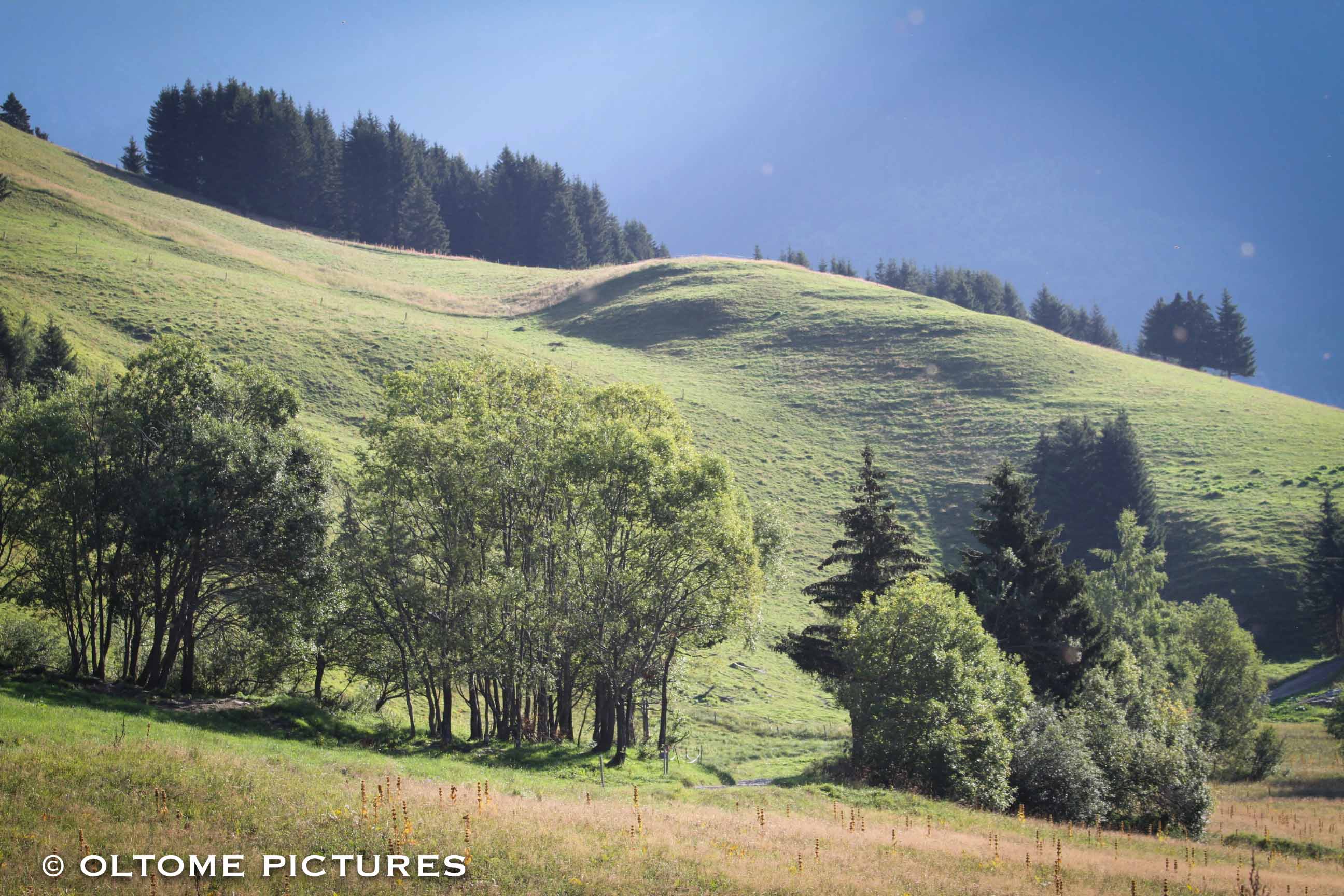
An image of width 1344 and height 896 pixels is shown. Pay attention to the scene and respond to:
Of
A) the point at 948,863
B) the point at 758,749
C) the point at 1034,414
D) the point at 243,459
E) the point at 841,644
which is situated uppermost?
the point at 1034,414

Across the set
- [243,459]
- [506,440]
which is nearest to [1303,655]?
[506,440]

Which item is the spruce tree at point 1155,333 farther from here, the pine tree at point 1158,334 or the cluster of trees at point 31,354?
the cluster of trees at point 31,354

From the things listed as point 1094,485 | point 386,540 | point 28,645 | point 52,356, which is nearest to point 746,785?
point 386,540

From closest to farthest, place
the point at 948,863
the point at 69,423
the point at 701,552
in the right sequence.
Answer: the point at 948,863
the point at 69,423
the point at 701,552

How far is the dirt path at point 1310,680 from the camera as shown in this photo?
65312 mm

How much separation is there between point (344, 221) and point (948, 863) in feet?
527

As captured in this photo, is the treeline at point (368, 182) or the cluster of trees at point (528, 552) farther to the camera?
the treeline at point (368, 182)

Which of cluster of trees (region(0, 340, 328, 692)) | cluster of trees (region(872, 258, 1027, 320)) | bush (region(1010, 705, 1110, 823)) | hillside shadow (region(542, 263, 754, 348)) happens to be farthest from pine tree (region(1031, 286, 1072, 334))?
cluster of trees (region(0, 340, 328, 692))

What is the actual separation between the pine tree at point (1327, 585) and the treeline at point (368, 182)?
134068 mm

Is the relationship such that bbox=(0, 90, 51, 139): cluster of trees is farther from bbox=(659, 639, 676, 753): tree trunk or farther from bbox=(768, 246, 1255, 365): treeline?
bbox=(659, 639, 676, 753): tree trunk

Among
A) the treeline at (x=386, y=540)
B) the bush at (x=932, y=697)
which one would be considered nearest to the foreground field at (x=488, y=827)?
the bush at (x=932, y=697)

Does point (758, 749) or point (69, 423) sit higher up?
point (69, 423)

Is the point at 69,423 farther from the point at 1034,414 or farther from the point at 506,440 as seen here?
the point at 1034,414

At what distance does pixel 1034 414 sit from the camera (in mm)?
99188
